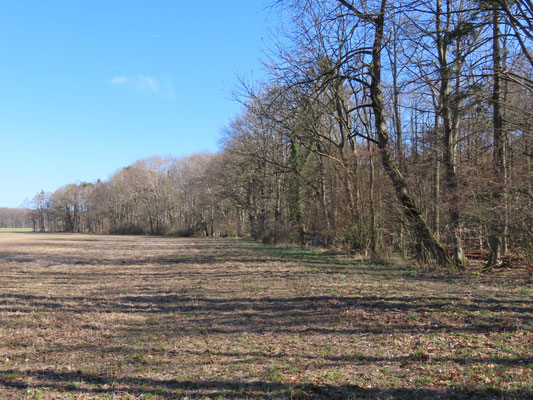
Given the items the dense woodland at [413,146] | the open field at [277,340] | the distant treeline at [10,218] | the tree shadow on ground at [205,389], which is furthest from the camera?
the distant treeline at [10,218]

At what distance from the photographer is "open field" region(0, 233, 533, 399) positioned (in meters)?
4.43

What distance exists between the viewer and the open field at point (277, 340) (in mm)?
4434

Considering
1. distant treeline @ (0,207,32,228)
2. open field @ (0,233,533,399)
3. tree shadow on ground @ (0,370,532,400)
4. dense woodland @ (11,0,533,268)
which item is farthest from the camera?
distant treeline @ (0,207,32,228)

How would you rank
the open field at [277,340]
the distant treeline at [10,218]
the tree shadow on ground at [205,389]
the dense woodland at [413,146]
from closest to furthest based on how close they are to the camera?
the tree shadow on ground at [205,389], the open field at [277,340], the dense woodland at [413,146], the distant treeline at [10,218]

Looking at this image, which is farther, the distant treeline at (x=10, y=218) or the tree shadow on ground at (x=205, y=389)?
the distant treeline at (x=10, y=218)

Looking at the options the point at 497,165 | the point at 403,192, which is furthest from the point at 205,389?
the point at 497,165

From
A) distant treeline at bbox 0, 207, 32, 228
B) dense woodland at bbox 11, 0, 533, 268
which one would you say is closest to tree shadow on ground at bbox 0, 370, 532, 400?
dense woodland at bbox 11, 0, 533, 268

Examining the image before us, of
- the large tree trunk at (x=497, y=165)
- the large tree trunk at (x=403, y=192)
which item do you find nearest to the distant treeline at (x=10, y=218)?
the large tree trunk at (x=403, y=192)

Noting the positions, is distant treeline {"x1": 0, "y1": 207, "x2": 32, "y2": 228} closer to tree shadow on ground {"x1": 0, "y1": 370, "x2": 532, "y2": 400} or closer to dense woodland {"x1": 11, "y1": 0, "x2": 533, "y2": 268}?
dense woodland {"x1": 11, "y1": 0, "x2": 533, "y2": 268}

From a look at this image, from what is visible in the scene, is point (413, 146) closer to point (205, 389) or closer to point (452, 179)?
point (452, 179)

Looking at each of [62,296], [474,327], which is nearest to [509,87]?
[474,327]

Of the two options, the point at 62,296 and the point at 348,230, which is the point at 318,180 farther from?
the point at 62,296

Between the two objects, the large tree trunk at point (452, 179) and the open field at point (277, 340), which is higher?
the large tree trunk at point (452, 179)

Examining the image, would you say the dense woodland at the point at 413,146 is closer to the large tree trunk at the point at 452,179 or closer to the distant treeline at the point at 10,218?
the large tree trunk at the point at 452,179
